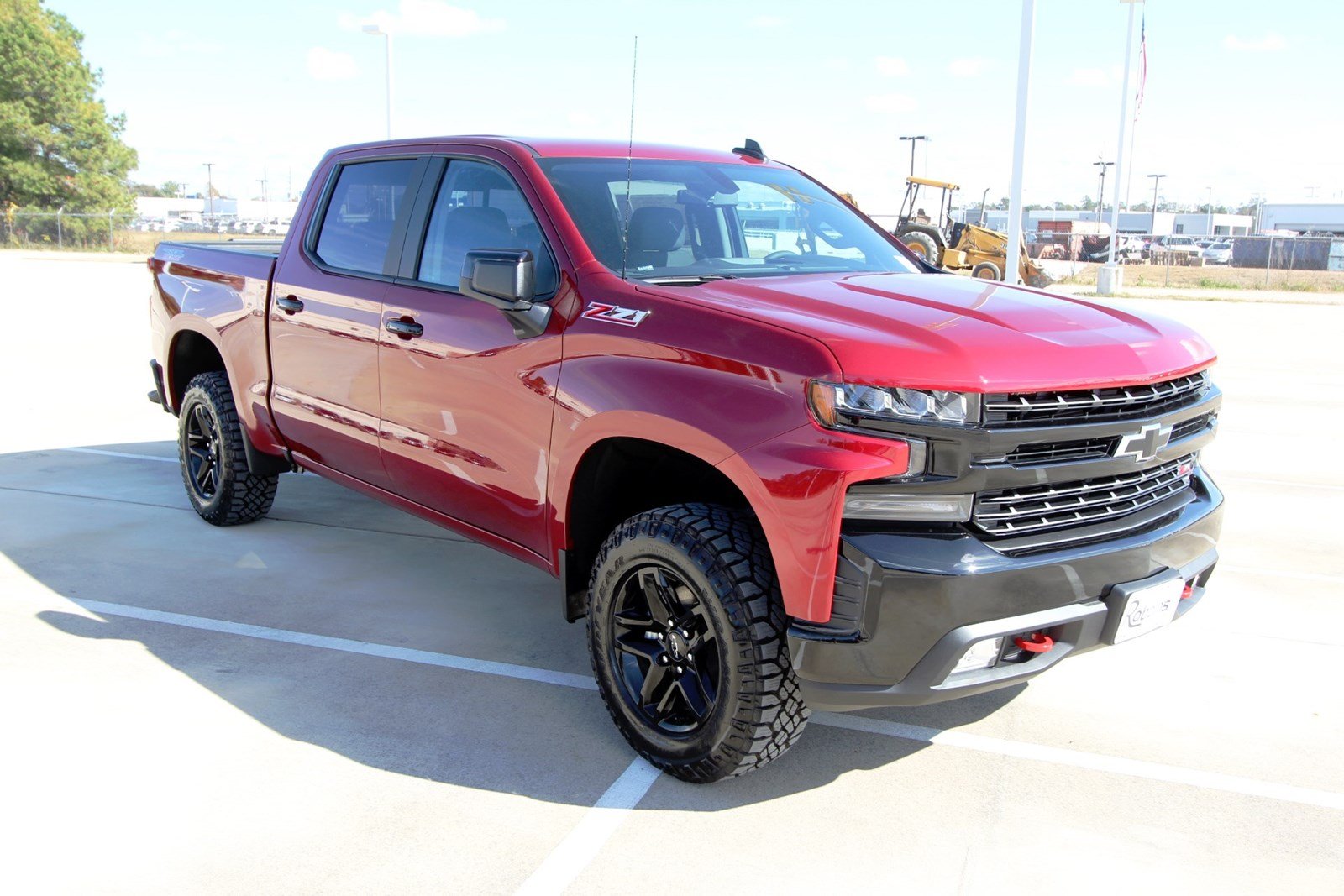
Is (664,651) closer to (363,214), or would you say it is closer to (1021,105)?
(363,214)

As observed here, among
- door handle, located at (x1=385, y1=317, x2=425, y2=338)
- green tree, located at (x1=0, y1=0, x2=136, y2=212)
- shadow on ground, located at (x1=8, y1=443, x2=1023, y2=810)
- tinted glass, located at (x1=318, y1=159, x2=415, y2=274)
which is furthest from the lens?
green tree, located at (x1=0, y1=0, x2=136, y2=212)

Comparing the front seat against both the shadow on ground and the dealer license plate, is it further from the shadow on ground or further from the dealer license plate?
the dealer license plate

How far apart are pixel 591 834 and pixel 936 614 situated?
1.15 m

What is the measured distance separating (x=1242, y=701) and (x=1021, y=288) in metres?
1.70

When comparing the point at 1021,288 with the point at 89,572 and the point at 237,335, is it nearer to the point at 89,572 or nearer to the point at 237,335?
the point at 237,335

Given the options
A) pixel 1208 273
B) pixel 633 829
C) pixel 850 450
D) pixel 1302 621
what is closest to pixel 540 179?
pixel 850 450

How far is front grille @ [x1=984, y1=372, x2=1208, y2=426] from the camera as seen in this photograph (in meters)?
3.00

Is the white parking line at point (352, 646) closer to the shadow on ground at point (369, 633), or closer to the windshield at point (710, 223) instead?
the shadow on ground at point (369, 633)

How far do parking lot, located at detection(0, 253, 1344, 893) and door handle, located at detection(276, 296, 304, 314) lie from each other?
Answer: 1256 millimetres

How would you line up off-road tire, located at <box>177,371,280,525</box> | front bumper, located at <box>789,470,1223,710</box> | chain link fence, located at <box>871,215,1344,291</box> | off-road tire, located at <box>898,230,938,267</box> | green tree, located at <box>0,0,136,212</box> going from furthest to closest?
green tree, located at <box>0,0,136,212</box> → chain link fence, located at <box>871,215,1344,291</box> → off-road tire, located at <box>898,230,938,267</box> → off-road tire, located at <box>177,371,280,525</box> → front bumper, located at <box>789,470,1223,710</box>

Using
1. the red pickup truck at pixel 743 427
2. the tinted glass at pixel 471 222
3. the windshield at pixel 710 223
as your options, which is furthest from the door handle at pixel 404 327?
the windshield at pixel 710 223

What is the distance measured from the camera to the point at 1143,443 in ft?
10.8

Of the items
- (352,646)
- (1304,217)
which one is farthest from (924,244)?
(1304,217)

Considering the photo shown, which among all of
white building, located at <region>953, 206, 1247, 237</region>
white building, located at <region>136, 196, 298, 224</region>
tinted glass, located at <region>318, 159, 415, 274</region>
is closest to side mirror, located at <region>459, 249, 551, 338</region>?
tinted glass, located at <region>318, 159, 415, 274</region>
